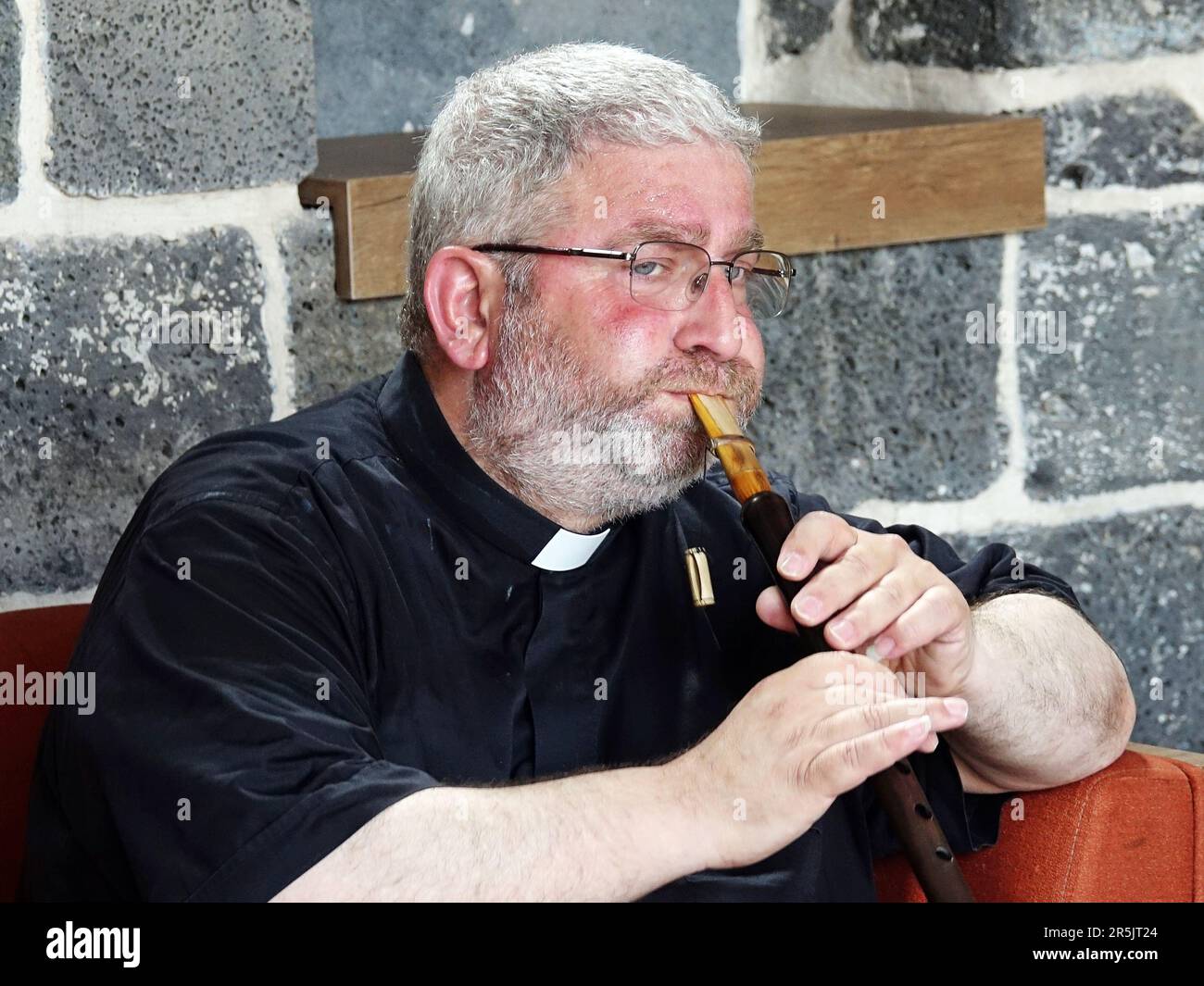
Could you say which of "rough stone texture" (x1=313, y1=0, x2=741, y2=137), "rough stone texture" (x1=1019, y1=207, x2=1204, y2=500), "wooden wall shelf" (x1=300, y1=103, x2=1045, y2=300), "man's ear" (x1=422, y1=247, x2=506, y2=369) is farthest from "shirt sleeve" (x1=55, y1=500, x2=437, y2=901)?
"rough stone texture" (x1=1019, y1=207, x2=1204, y2=500)

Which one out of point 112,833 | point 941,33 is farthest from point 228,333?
point 941,33

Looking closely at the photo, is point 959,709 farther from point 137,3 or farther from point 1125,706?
point 137,3

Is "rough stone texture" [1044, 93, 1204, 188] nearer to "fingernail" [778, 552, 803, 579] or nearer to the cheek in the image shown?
the cheek

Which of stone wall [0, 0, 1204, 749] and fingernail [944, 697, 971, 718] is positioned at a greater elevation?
stone wall [0, 0, 1204, 749]

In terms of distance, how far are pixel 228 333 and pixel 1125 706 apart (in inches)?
42.7

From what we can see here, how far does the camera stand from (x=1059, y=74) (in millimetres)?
2537

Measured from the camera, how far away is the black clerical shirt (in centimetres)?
127

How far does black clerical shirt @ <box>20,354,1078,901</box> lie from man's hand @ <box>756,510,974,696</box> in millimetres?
228

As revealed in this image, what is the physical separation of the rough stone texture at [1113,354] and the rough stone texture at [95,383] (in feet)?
3.91

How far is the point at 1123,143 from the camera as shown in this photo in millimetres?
2572

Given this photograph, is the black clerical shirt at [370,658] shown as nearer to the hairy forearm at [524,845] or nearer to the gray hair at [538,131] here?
the hairy forearm at [524,845]

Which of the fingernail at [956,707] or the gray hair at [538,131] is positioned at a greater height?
the gray hair at [538,131]

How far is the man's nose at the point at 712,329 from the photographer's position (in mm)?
1620

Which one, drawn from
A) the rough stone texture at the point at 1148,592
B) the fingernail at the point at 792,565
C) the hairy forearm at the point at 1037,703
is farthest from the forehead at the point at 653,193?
the rough stone texture at the point at 1148,592
